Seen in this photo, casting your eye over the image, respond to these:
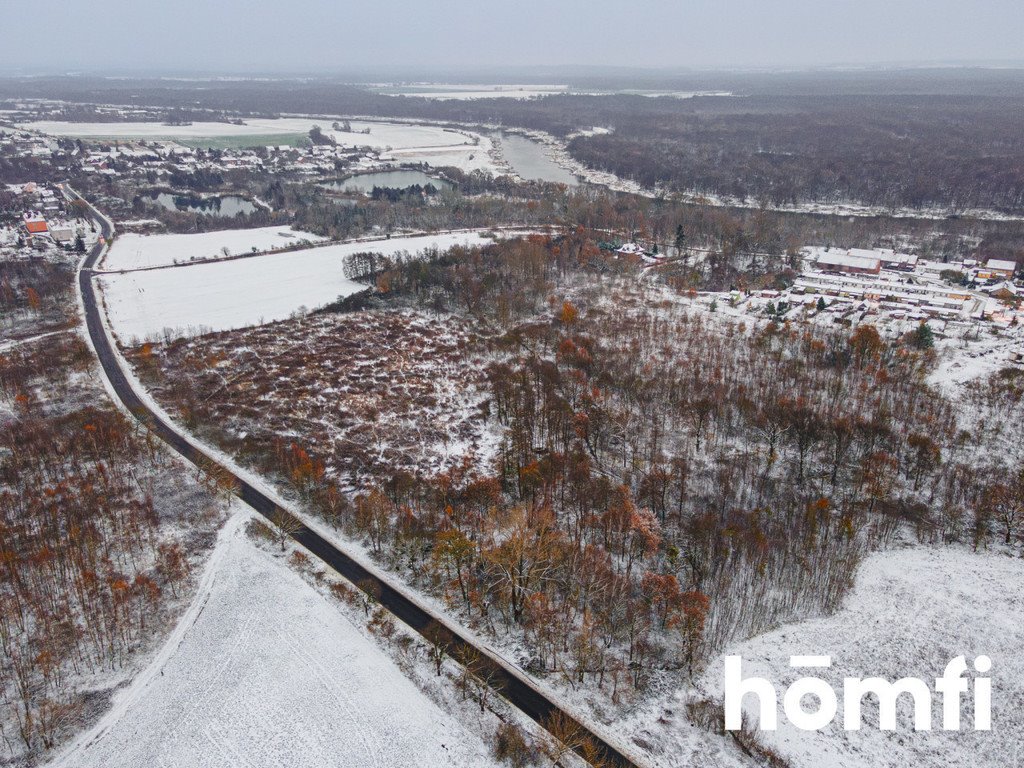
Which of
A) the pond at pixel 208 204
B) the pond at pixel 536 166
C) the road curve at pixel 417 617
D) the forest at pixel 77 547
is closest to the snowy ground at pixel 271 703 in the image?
the forest at pixel 77 547

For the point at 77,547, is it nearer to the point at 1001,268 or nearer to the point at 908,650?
the point at 908,650

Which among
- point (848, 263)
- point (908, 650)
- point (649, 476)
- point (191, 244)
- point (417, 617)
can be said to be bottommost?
point (908, 650)

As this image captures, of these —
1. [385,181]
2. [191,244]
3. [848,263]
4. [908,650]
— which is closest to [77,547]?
[908,650]

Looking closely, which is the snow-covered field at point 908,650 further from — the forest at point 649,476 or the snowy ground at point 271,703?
the snowy ground at point 271,703

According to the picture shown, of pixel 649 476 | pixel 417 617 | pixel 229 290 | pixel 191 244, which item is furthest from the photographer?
pixel 191 244

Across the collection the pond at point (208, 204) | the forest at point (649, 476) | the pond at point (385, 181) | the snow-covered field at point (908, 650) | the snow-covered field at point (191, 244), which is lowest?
the snow-covered field at point (908, 650)

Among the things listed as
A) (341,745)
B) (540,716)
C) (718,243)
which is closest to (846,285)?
(718,243)

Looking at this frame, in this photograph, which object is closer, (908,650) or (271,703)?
(271,703)
